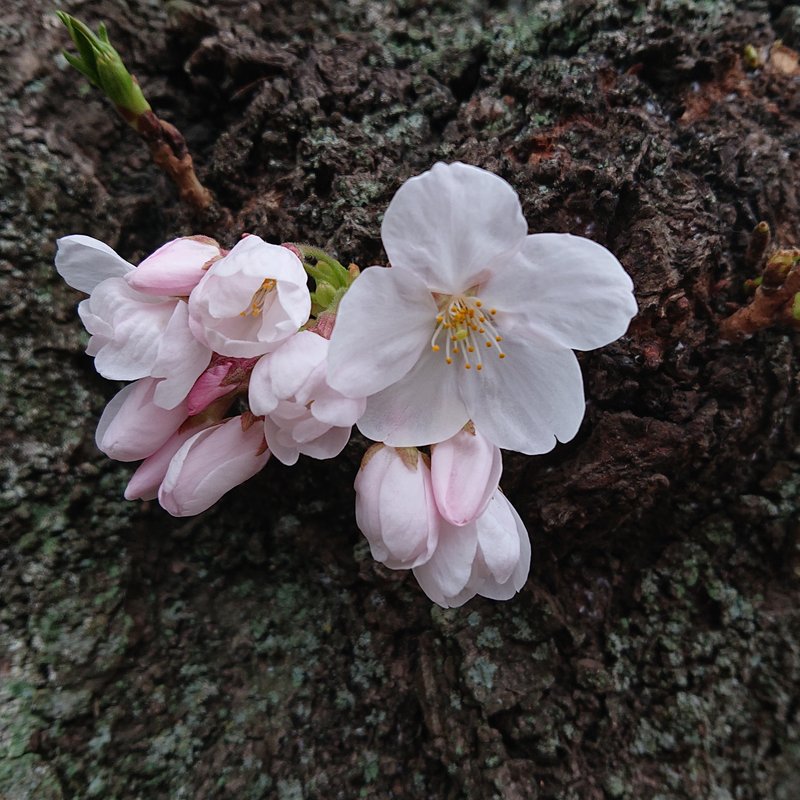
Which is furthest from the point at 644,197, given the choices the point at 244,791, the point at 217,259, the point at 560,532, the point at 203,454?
the point at 244,791

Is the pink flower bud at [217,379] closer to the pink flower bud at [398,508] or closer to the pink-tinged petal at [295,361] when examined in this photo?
the pink-tinged petal at [295,361]

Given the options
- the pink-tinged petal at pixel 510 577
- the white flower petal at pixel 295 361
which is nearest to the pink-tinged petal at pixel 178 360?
the white flower petal at pixel 295 361

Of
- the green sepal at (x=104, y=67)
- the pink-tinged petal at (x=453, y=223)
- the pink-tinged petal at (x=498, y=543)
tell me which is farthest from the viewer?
the green sepal at (x=104, y=67)

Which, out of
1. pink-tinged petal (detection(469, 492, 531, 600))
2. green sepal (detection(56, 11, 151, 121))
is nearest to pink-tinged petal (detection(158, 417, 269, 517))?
pink-tinged petal (detection(469, 492, 531, 600))

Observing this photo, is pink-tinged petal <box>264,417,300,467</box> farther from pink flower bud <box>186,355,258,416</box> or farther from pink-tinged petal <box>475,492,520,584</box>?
pink-tinged petal <box>475,492,520,584</box>

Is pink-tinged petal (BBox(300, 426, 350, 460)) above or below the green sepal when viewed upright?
below
